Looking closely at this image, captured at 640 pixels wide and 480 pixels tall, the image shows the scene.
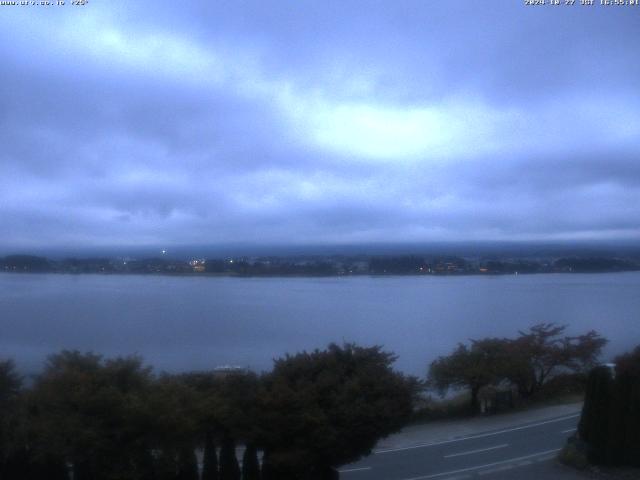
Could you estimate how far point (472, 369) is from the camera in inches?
853

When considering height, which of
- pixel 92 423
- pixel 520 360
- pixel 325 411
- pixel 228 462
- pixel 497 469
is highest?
pixel 92 423

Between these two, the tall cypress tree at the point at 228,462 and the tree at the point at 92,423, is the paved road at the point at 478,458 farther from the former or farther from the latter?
the tree at the point at 92,423

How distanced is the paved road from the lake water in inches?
194

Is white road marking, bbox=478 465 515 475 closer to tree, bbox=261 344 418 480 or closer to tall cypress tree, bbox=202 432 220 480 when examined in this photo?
tree, bbox=261 344 418 480

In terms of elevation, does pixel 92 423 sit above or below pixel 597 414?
above

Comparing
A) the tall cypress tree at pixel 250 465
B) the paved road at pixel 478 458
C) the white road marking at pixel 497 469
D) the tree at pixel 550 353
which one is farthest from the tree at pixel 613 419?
the tree at pixel 550 353

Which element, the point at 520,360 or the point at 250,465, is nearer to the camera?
the point at 250,465

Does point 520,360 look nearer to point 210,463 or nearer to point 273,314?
point 273,314

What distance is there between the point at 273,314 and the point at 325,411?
1673 centimetres

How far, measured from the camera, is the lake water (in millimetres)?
21125

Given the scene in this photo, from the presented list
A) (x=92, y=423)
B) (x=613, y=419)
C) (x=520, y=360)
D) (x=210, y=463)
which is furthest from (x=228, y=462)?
(x=520, y=360)

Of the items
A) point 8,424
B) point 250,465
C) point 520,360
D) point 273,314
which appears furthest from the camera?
point 273,314

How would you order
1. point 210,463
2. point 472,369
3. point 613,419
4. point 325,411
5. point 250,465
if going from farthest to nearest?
point 472,369
point 613,419
point 250,465
point 210,463
point 325,411

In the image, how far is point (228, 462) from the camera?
1188 cm
